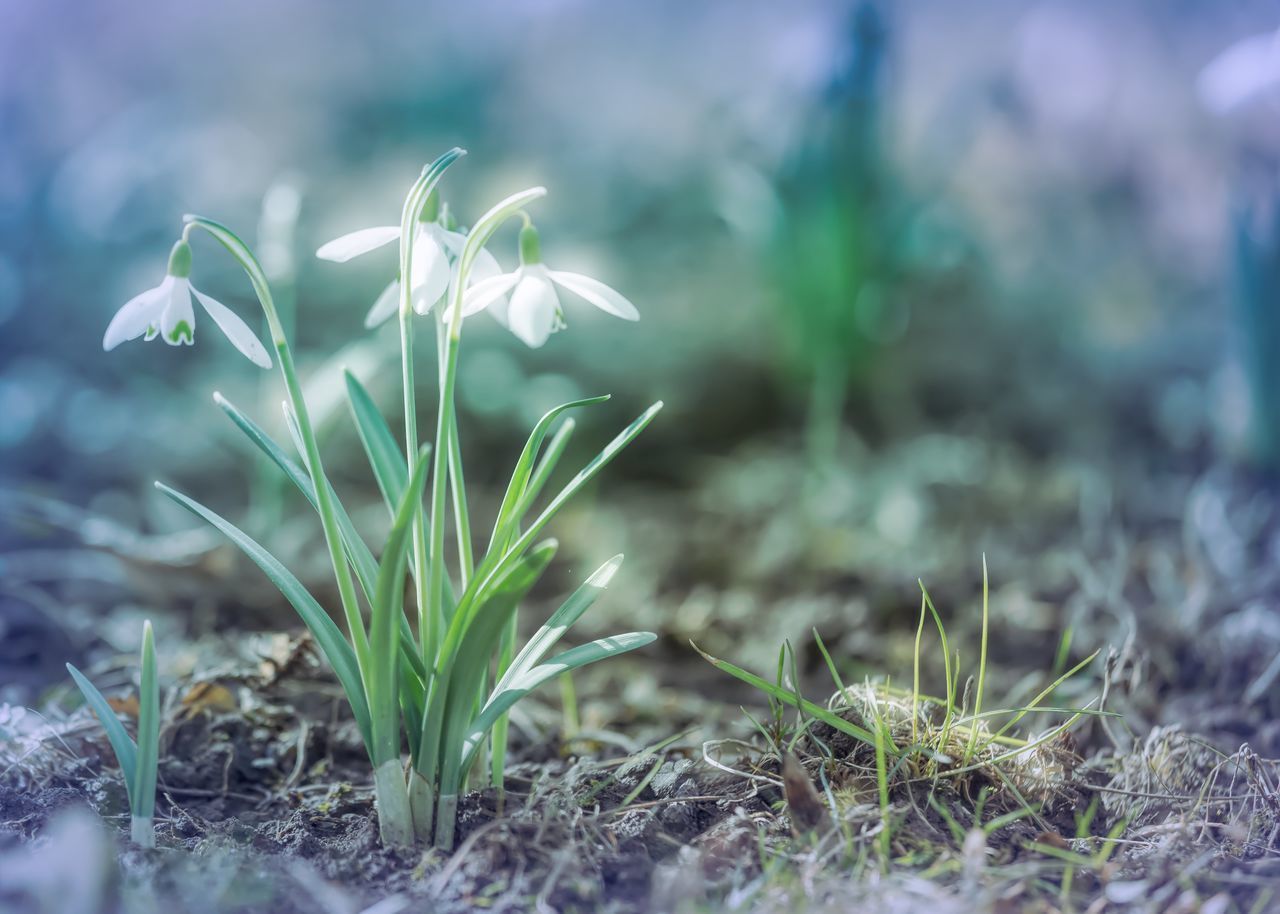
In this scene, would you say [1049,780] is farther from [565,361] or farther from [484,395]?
[565,361]

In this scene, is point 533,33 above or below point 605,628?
above

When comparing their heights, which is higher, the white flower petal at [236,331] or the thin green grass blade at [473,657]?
the white flower petal at [236,331]

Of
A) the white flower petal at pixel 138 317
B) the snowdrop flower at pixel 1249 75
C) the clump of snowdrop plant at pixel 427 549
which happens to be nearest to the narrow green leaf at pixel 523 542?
the clump of snowdrop plant at pixel 427 549

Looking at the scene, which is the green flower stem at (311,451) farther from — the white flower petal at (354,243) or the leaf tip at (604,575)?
the leaf tip at (604,575)

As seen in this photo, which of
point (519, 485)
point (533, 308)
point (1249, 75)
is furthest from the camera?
point (1249, 75)

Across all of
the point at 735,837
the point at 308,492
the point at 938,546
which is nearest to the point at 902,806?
the point at 735,837

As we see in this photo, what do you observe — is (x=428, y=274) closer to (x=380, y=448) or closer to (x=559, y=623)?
(x=380, y=448)

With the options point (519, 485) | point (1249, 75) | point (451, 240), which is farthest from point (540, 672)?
point (1249, 75)
